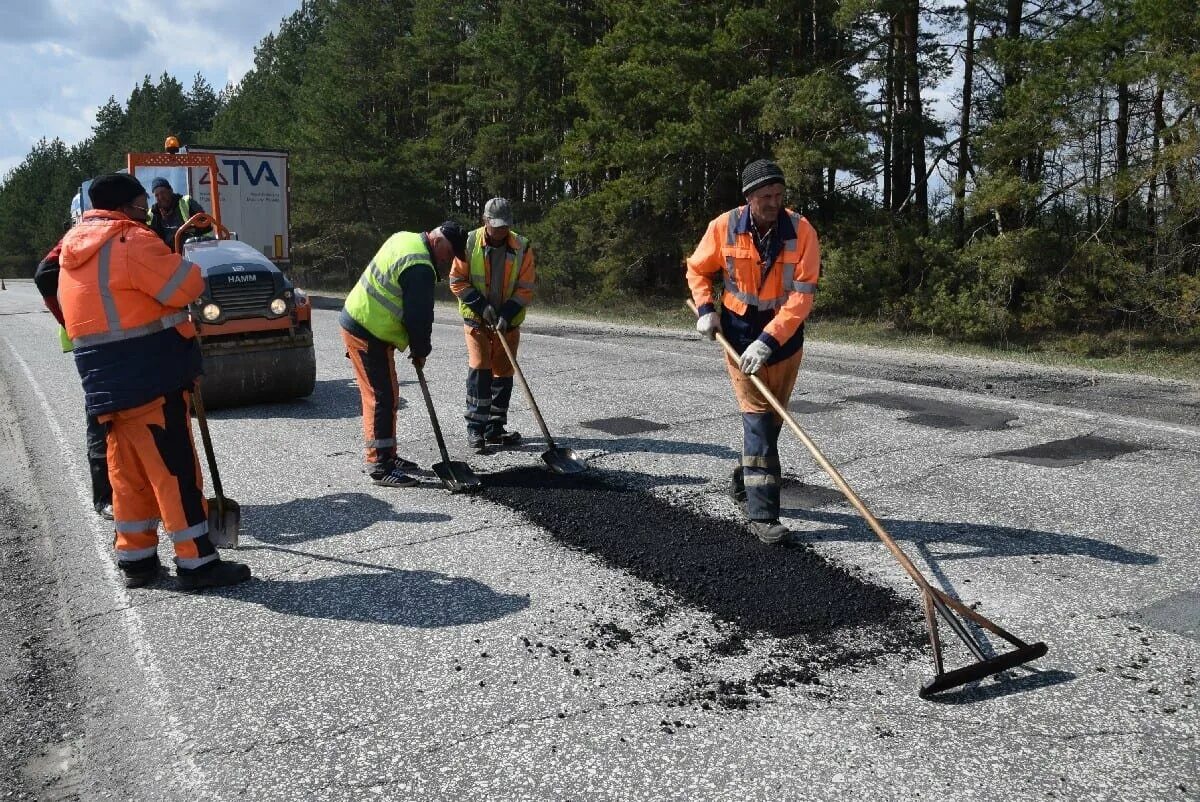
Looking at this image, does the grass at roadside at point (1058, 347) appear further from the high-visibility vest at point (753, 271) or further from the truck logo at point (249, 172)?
the high-visibility vest at point (753, 271)

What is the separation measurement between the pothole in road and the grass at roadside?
653 centimetres

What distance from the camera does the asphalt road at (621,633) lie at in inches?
119

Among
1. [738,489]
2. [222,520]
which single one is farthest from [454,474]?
[738,489]

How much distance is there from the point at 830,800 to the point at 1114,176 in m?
15.0

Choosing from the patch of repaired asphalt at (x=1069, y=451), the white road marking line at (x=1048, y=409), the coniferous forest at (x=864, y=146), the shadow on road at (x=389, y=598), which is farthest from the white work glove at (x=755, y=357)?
the coniferous forest at (x=864, y=146)

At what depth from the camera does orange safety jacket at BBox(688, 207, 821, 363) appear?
4.96m

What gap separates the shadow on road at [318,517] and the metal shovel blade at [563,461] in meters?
1.11

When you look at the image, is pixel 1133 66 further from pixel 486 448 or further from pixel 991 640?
pixel 991 640

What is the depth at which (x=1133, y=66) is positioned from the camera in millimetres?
14211

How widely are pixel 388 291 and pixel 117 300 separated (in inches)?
81.3

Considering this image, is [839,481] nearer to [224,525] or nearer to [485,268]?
[224,525]

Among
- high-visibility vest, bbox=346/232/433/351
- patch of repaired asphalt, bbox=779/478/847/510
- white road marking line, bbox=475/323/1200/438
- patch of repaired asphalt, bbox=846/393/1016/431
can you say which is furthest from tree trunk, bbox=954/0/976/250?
high-visibility vest, bbox=346/232/433/351

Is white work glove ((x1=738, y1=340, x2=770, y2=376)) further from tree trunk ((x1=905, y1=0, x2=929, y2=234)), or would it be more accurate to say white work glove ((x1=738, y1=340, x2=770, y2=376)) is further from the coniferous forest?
tree trunk ((x1=905, y1=0, x2=929, y2=234))

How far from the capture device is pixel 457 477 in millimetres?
6172
